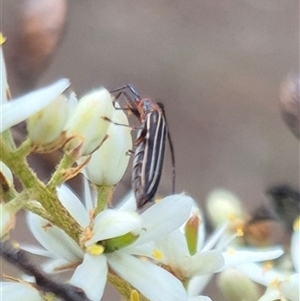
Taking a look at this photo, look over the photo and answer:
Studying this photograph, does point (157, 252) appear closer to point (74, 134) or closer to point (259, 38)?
point (74, 134)

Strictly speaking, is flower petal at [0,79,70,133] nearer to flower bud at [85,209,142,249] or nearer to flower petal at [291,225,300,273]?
flower bud at [85,209,142,249]

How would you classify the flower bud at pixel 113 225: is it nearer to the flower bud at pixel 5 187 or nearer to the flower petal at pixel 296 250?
the flower bud at pixel 5 187

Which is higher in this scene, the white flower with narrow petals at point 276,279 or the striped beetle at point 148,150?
the striped beetle at point 148,150

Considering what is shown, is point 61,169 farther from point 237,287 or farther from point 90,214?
point 237,287

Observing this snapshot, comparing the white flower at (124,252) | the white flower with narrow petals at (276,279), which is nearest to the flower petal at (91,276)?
the white flower at (124,252)

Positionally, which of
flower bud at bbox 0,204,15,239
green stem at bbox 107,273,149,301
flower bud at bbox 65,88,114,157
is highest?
flower bud at bbox 65,88,114,157

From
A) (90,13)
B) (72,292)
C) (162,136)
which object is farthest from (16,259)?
(90,13)

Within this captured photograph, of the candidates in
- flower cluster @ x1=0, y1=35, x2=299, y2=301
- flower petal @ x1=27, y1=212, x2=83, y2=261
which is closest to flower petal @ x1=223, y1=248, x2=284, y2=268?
flower cluster @ x1=0, y1=35, x2=299, y2=301
